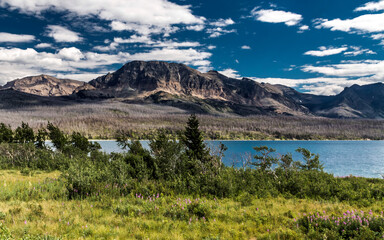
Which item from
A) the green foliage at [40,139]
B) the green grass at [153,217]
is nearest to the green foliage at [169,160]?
the green grass at [153,217]

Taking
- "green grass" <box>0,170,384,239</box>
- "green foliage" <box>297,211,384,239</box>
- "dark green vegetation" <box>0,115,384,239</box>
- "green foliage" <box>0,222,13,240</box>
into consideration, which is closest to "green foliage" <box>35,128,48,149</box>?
"dark green vegetation" <box>0,115,384,239</box>

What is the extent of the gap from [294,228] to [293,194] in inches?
274

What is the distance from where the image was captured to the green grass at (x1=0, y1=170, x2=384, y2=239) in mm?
8875

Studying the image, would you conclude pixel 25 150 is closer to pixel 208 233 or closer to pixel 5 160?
pixel 5 160

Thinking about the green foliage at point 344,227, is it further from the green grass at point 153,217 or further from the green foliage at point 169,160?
the green foliage at point 169,160

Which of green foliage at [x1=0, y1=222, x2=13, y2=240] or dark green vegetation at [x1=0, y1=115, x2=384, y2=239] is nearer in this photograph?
green foliage at [x1=0, y1=222, x2=13, y2=240]

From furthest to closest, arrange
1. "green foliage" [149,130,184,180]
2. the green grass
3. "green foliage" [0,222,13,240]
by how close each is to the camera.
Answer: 1. "green foliage" [149,130,184,180]
2. the green grass
3. "green foliage" [0,222,13,240]

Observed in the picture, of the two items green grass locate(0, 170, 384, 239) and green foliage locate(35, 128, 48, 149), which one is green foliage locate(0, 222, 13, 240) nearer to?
green grass locate(0, 170, 384, 239)

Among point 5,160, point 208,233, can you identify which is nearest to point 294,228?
point 208,233

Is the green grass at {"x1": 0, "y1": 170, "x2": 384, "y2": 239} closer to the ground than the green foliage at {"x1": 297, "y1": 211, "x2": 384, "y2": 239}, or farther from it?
closer to the ground

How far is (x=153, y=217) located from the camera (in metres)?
10.7

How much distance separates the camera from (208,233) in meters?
9.10

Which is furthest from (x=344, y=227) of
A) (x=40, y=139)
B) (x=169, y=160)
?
(x=40, y=139)

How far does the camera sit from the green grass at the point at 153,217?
349 inches
